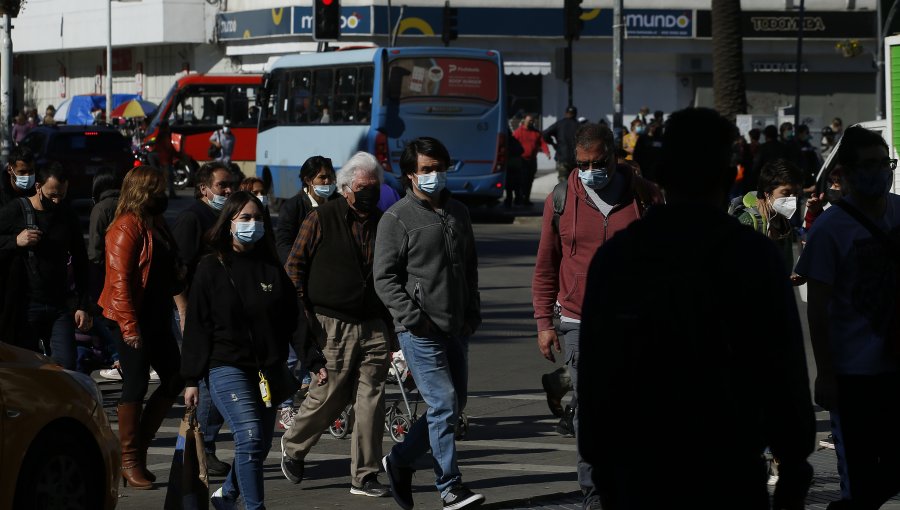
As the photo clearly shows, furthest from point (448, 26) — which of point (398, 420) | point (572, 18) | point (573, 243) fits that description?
point (573, 243)

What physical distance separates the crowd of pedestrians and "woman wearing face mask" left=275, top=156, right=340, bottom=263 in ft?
0.05

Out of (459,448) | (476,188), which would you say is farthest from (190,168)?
(459,448)

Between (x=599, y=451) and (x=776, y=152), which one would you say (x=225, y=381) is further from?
(x=776, y=152)

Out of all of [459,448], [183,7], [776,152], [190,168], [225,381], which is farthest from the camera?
[183,7]

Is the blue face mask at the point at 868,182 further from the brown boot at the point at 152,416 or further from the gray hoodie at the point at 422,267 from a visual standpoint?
the brown boot at the point at 152,416

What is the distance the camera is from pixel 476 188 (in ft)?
91.5

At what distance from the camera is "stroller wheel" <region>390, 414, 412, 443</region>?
30.9ft

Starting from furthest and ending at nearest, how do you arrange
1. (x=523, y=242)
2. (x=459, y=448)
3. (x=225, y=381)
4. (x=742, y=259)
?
(x=523, y=242)
(x=459, y=448)
(x=225, y=381)
(x=742, y=259)

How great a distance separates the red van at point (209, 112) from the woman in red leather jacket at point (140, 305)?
102ft

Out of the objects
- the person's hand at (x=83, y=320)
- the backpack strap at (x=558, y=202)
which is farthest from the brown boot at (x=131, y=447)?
the backpack strap at (x=558, y=202)

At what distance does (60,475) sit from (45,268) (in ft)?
9.87

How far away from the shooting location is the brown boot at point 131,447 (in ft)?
26.6

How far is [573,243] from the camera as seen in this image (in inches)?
285

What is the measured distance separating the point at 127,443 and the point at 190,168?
96.2 feet
